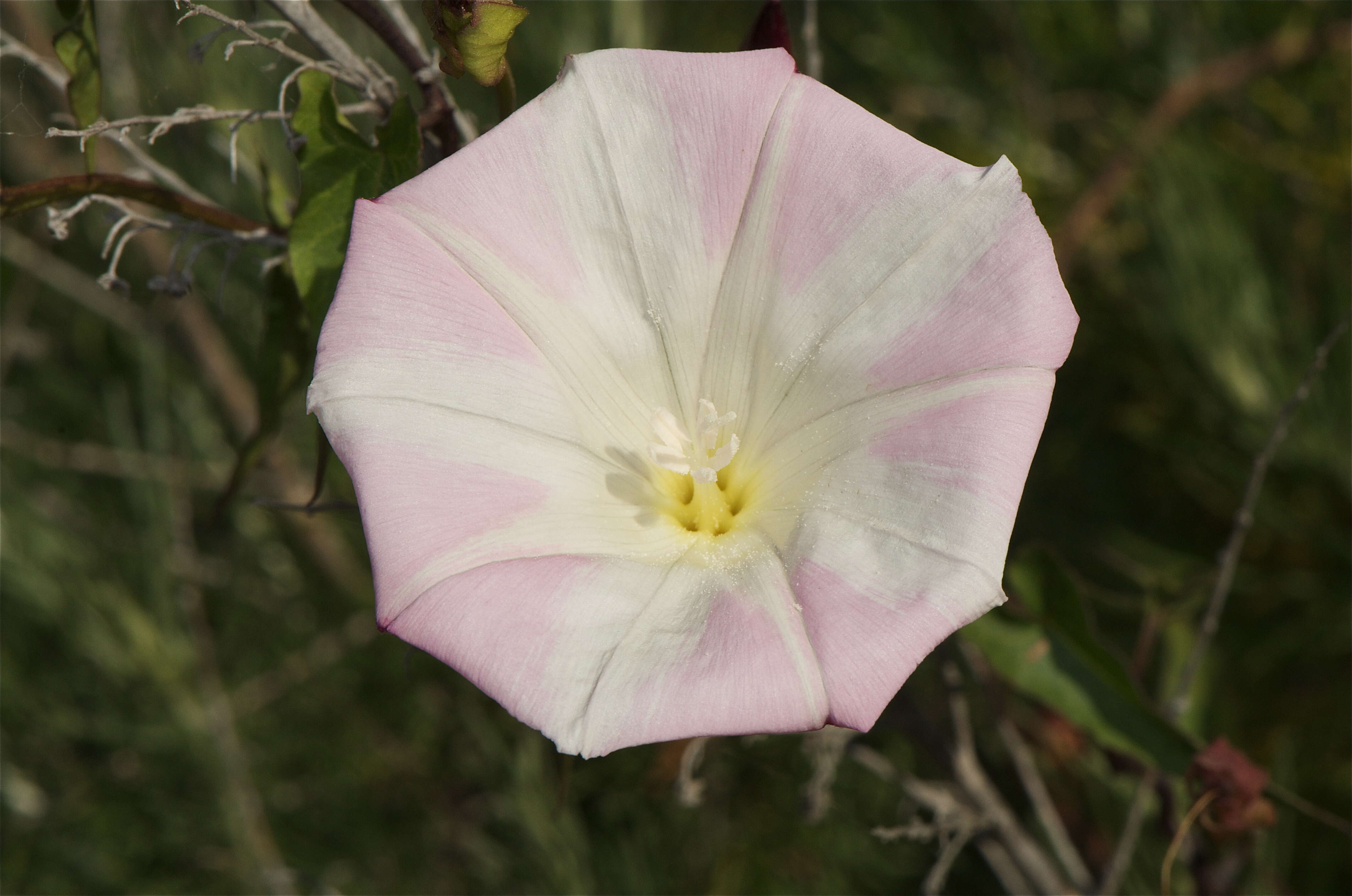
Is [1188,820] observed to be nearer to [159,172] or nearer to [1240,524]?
[1240,524]

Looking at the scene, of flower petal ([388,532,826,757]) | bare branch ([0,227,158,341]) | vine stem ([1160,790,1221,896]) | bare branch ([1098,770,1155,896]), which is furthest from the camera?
bare branch ([0,227,158,341])

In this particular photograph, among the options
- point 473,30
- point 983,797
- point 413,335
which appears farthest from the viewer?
point 983,797

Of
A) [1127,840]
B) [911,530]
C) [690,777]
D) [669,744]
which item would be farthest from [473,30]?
[669,744]

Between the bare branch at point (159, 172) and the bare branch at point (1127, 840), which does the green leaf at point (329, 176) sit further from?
the bare branch at point (1127, 840)

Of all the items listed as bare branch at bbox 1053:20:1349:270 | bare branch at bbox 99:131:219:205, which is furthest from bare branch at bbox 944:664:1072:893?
bare branch at bbox 99:131:219:205

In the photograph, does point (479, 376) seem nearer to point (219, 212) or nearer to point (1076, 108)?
point (219, 212)

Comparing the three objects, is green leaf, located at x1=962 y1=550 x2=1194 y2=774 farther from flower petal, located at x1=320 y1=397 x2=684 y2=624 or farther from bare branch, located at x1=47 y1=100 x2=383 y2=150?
bare branch, located at x1=47 y1=100 x2=383 y2=150
